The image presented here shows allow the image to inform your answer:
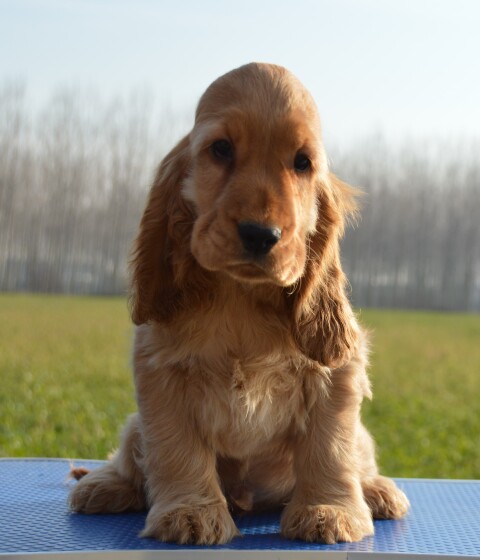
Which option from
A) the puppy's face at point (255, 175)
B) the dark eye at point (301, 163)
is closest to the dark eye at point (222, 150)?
the puppy's face at point (255, 175)

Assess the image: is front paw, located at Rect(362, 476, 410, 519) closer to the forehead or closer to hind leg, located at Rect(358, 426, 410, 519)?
hind leg, located at Rect(358, 426, 410, 519)

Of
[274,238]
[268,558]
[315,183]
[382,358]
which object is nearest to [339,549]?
[268,558]

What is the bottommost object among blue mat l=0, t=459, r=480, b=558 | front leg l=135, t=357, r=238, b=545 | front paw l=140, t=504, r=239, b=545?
blue mat l=0, t=459, r=480, b=558

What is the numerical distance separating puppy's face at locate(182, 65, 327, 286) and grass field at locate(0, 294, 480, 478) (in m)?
1.18

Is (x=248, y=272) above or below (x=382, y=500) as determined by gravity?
above

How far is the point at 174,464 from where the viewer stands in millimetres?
2590

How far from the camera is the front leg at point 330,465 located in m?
2.54

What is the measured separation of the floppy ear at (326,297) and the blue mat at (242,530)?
57 cm

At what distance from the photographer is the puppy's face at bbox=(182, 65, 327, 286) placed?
2.27 meters

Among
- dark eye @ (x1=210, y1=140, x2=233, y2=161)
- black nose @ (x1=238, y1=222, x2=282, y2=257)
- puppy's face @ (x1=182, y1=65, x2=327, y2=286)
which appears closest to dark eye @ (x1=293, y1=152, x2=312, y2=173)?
puppy's face @ (x1=182, y1=65, x2=327, y2=286)

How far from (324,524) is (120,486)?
32.9 inches

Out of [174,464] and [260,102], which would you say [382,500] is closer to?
[174,464]

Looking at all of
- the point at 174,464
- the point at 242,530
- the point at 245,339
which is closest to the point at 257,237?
the point at 245,339

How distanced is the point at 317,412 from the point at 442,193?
46394 millimetres
